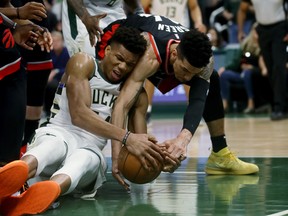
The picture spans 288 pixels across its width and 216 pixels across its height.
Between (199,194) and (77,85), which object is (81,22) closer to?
(77,85)

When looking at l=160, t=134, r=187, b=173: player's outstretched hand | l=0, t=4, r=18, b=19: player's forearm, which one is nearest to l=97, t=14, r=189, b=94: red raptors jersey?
l=160, t=134, r=187, b=173: player's outstretched hand

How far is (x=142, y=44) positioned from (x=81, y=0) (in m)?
1.19

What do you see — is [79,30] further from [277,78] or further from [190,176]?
[277,78]

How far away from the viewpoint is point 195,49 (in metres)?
5.19

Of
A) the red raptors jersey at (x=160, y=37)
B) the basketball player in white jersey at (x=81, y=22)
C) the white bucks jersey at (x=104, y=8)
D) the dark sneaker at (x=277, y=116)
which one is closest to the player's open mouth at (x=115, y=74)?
the red raptors jersey at (x=160, y=37)

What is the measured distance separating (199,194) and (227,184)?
492mm

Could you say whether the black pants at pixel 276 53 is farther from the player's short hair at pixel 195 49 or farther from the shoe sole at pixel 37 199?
the shoe sole at pixel 37 199

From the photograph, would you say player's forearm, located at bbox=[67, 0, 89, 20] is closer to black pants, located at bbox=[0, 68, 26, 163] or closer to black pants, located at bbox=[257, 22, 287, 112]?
black pants, located at bbox=[0, 68, 26, 163]

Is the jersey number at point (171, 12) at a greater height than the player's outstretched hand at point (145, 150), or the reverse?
the jersey number at point (171, 12)

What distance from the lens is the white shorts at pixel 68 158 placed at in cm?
478

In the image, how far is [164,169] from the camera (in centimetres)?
499

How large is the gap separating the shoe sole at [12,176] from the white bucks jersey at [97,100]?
98cm

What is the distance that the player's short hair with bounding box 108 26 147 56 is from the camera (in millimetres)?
5214

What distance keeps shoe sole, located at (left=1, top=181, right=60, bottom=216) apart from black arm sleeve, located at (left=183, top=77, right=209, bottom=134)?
1245 mm
